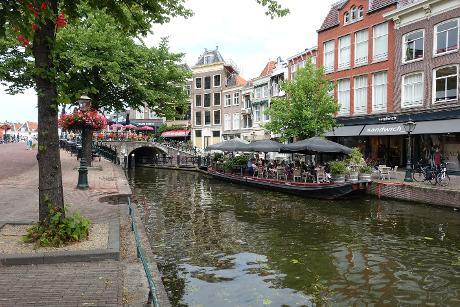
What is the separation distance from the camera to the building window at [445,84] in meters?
24.2

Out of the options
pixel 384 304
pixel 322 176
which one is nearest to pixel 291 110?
pixel 322 176

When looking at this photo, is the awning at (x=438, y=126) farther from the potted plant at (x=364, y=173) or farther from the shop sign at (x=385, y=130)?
the potted plant at (x=364, y=173)

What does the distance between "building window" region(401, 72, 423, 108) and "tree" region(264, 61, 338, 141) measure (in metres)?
4.64

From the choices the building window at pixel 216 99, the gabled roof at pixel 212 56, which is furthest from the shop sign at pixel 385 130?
the gabled roof at pixel 212 56

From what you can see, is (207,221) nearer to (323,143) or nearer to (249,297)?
(249,297)

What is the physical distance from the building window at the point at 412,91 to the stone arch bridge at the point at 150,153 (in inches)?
820

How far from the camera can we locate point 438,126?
24.1 meters

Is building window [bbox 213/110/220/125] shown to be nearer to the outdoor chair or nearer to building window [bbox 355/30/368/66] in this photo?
building window [bbox 355/30/368/66]

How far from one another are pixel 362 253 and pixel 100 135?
1525 inches

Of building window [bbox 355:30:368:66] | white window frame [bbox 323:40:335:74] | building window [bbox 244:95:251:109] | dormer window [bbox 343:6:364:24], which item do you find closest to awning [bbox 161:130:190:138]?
building window [bbox 244:95:251:109]

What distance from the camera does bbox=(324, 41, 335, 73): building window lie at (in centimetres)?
3359

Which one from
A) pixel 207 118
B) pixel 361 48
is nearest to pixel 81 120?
pixel 361 48

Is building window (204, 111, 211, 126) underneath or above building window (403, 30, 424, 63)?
underneath

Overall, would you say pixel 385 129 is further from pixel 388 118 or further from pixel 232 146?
pixel 232 146
